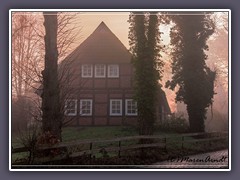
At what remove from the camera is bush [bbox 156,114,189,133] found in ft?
22.8

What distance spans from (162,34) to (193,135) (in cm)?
166

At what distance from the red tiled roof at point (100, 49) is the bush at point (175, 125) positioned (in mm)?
1143

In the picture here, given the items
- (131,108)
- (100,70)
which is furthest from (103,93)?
(131,108)

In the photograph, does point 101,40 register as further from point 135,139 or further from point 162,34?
point 135,139

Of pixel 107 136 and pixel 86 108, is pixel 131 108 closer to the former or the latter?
pixel 107 136

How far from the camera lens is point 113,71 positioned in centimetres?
714

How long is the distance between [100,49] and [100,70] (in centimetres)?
35

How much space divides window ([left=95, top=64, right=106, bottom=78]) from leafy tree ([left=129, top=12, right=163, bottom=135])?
50 centimetres

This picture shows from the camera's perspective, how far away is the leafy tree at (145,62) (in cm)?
712

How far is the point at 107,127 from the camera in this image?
7.05m

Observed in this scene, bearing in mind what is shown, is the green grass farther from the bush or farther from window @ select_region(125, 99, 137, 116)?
the bush

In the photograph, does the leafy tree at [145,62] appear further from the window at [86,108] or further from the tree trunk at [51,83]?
the tree trunk at [51,83]
